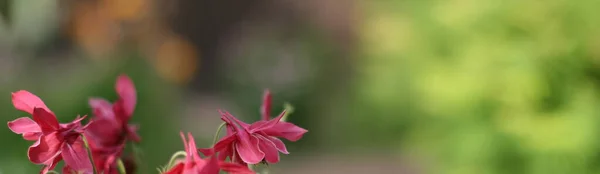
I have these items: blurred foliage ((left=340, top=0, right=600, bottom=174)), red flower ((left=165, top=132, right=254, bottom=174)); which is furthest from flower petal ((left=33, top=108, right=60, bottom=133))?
blurred foliage ((left=340, top=0, right=600, bottom=174))

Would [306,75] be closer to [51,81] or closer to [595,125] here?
[51,81]

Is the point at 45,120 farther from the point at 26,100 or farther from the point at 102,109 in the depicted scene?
the point at 102,109

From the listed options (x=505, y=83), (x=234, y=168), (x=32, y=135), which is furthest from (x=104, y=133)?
(x=505, y=83)

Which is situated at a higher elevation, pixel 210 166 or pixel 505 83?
pixel 210 166

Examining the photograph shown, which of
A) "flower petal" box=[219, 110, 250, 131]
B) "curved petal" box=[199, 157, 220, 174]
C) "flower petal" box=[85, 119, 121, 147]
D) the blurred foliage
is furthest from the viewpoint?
the blurred foliage

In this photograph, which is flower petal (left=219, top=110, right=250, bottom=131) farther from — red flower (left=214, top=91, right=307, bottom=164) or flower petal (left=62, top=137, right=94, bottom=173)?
flower petal (left=62, top=137, right=94, bottom=173)

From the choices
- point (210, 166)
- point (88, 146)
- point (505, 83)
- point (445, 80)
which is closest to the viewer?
point (210, 166)

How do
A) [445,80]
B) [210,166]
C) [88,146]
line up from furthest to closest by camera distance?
[445,80] → [88,146] → [210,166]
